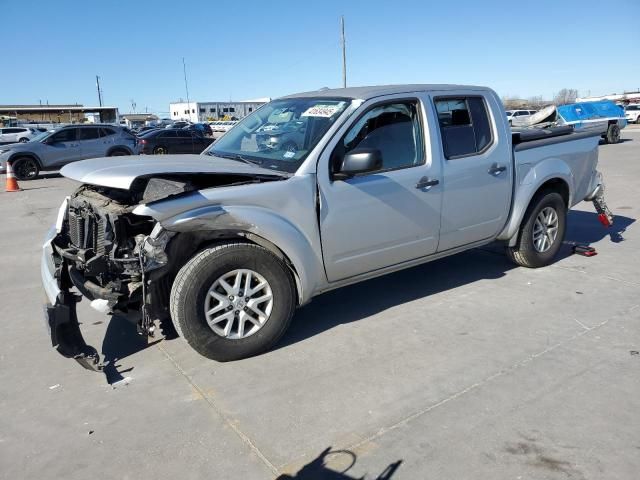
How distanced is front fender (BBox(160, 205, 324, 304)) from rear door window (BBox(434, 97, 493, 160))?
1558mm

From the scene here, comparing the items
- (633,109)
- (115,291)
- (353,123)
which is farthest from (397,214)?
(633,109)

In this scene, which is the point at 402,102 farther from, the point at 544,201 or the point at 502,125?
the point at 544,201

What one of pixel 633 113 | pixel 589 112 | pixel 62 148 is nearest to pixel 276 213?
pixel 62 148

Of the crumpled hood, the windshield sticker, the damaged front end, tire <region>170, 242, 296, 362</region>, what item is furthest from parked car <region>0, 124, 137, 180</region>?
tire <region>170, 242, 296, 362</region>

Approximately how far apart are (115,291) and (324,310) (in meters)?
1.80

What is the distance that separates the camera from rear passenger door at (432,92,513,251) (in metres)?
4.34

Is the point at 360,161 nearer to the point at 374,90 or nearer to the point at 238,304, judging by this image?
the point at 374,90

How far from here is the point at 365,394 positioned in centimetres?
314

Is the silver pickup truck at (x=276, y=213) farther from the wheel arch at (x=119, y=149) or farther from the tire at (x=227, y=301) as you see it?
the wheel arch at (x=119, y=149)

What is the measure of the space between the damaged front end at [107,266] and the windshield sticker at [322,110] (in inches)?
51.9

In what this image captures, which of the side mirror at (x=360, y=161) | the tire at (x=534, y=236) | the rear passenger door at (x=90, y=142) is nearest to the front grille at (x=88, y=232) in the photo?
the side mirror at (x=360, y=161)

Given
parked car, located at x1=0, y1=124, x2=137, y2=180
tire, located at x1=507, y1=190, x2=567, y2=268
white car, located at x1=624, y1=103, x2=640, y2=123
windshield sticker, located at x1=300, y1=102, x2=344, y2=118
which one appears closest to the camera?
windshield sticker, located at x1=300, y1=102, x2=344, y2=118

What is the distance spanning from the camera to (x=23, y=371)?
359cm

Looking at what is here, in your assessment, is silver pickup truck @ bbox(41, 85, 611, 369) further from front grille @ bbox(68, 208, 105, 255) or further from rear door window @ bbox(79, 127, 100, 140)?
rear door window @ bbox(79, 127, 100, 140)
